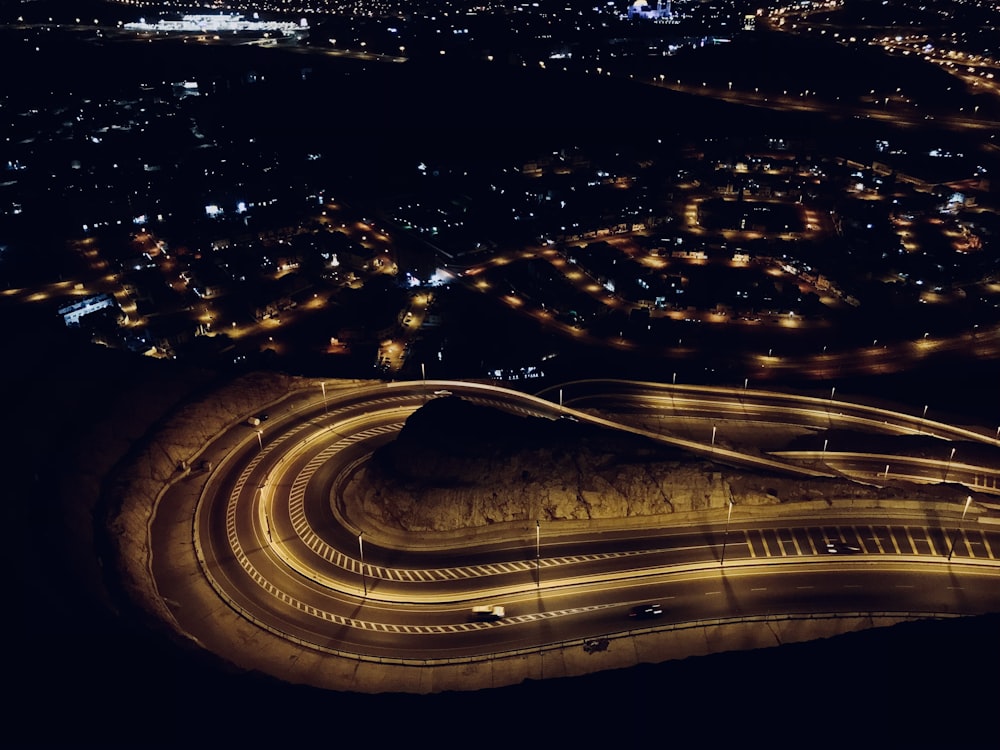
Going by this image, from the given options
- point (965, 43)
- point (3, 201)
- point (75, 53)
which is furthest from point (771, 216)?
point (75, 53)

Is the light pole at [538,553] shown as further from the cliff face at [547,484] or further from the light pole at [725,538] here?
the light pole at [725,538]

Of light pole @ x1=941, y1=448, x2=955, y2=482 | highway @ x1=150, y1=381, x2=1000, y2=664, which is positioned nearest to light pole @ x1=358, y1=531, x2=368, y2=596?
highway @ x1=150, y1=381, x2=1000, y2=664

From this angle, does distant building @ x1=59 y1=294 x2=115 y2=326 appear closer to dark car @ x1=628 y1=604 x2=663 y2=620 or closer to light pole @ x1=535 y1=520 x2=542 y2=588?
light pole @ x1=535 y1=520 x2=542 y2=588

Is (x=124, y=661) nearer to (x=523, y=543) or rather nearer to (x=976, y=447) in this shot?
(x=523, y=543)

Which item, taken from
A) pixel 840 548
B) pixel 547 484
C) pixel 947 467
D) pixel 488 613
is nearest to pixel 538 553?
pixel 547 484

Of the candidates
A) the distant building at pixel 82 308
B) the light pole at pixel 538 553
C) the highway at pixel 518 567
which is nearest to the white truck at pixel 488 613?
the highway at pixel 518 567

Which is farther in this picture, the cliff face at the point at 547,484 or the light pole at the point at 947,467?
the light pole at the point at 947,467

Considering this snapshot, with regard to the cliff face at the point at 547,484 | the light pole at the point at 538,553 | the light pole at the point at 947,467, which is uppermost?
the cliff face at the point at 547,484

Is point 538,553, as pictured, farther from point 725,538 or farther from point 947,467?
point 947,467
